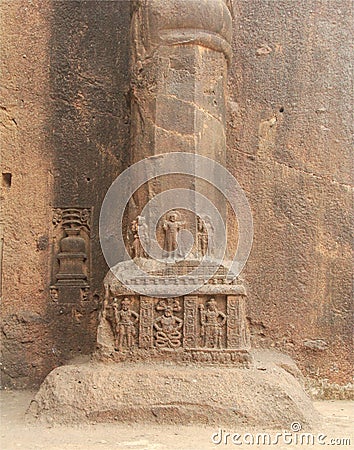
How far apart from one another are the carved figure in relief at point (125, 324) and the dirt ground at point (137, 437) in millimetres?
549

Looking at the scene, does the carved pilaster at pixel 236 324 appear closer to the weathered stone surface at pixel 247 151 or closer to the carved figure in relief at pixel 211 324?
the carved figure in relief at pixel 211 324

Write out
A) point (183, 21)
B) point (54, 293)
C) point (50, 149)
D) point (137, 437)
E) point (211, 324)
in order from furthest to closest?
point (50, 149)
point (54, 293)
point (183, 21)
point (211, 324)
point (137, 437)

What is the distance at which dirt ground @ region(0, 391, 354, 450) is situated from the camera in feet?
11.0

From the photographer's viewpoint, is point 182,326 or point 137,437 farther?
point 182,326

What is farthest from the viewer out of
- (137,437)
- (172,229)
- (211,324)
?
(172,229)

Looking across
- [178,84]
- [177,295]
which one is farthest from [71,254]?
[178,84]

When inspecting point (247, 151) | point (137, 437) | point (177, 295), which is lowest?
point (137, 437)

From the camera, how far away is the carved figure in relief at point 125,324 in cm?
406

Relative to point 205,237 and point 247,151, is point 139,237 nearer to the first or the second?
point 205,237

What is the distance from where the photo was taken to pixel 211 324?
4059 millimetres

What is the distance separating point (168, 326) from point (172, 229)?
63 centimetres

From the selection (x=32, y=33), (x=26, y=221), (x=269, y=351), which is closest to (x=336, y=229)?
(x=269, y=351)

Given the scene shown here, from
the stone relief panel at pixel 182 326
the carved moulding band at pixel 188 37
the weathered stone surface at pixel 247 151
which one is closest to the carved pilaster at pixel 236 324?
the stone relief panel at pixel 182 326

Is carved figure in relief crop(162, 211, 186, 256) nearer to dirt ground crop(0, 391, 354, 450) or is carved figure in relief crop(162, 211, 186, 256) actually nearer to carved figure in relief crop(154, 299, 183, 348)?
carved figure in relief crop(154, 299, 183, 348)
